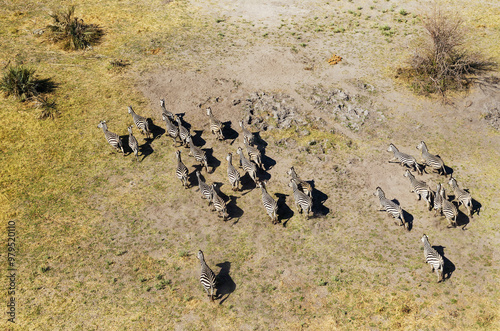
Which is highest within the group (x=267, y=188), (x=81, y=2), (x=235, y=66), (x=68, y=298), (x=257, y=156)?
(x=81, y=2)

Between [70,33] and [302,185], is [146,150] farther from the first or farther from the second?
[70,33]

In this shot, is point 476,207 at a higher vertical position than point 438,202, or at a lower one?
lower

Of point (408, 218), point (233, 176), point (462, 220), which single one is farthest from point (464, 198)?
point (233, 176)

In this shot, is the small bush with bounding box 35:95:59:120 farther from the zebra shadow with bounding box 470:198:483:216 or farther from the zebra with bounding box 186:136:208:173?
the zebra shadow with bounding box 470:198:483:216

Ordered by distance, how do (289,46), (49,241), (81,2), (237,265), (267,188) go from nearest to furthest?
1. (237,265)
2. (49,241)
3. (267,188)
4. (289,46)
5. (81,2)

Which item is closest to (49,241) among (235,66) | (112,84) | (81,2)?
(112,84)

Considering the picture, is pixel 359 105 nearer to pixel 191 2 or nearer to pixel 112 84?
pixel 112 84

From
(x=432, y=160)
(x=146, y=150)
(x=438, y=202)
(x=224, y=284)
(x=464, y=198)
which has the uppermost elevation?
(x=432, y=160)
